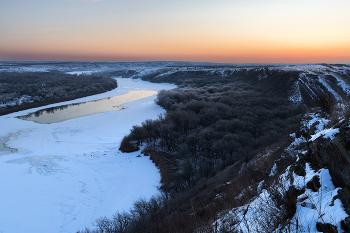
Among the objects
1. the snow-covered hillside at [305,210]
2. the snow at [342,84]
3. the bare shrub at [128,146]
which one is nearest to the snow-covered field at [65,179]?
the bare shrub at [128,146]

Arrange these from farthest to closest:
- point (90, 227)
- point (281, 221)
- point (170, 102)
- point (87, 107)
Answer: point (87, 107) < point (170, 102) < point (90, 227) < point (281, 221)

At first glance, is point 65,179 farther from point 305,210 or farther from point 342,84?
point 342,84

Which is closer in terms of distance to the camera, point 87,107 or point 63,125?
point 63,125

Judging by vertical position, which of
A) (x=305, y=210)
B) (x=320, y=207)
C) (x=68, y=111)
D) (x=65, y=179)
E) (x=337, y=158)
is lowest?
(x=65, y=179)

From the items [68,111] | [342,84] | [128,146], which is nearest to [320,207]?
[128,146]

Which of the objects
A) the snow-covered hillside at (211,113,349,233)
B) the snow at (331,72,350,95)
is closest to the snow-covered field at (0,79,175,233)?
the snow-covered hillside at (211,113,349,233)

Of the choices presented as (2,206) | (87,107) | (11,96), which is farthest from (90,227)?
(11,96)

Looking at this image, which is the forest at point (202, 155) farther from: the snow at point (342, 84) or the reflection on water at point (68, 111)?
the reflection on water at point (68, 111)

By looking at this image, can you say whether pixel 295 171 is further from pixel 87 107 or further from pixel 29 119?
pixel 87 107
